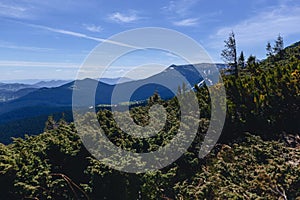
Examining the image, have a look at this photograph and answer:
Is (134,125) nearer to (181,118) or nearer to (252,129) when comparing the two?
(181,118)

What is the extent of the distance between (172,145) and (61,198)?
3.90 metres

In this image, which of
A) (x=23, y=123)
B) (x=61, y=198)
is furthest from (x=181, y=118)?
(x=23, y=123)

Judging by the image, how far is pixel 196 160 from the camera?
31.8 feet

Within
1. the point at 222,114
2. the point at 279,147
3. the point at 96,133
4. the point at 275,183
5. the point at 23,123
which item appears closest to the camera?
the point at 275,183

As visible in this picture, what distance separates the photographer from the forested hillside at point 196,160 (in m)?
6.59

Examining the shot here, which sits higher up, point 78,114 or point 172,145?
point 78,114

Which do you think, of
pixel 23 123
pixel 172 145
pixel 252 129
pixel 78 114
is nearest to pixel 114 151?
pixel 172 145

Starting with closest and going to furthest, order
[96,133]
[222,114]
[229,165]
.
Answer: [229,165], [96,133], [222,114]

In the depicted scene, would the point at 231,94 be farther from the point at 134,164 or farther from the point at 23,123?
the point at 23,123

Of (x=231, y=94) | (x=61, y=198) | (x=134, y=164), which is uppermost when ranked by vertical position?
(x=231, y=94)

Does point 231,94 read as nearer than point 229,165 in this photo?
No

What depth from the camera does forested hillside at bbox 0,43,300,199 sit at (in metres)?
6.59

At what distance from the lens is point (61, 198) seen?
9039 millimetres

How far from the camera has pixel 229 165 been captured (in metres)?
7.18
